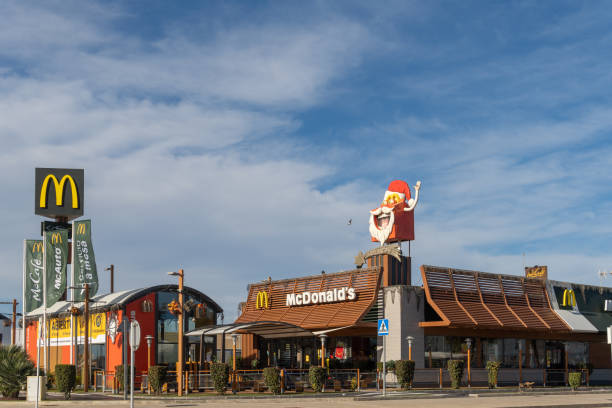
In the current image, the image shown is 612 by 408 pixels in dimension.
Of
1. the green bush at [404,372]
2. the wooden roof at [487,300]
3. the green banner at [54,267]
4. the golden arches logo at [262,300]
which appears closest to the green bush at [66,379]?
the green bush at [404,372]

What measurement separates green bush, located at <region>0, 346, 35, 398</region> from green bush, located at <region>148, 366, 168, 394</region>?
207 inches

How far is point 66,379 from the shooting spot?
33750mm

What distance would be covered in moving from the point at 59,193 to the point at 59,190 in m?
0.25

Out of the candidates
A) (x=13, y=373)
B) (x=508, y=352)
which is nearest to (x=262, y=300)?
(x=508, y=352)

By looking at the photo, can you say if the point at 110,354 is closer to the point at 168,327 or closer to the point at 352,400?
the point at 168,327

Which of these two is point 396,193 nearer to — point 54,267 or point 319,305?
point 319,305

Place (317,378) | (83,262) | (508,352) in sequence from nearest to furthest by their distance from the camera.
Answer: (317,378), (508,352), (83,262)

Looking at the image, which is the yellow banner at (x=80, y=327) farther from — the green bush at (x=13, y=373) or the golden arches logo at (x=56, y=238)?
the green bush at (x=13, y=373)

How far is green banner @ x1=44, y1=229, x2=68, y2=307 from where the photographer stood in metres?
50.9

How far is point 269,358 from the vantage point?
4894cm

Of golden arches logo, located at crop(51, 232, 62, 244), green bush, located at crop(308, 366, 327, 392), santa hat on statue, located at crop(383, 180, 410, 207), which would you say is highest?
santa hat on statue, located at crop(383, 180, 410, 207)

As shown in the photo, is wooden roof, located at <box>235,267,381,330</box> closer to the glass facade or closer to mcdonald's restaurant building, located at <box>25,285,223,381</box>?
mcdonald's restaurant building, located at <box>25,285,223,381</box>

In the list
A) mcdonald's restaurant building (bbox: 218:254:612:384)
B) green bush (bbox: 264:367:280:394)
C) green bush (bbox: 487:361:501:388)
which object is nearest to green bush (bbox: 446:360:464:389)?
green bush (bbox: 487:361:501:388)

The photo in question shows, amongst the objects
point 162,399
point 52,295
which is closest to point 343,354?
point 162,399
